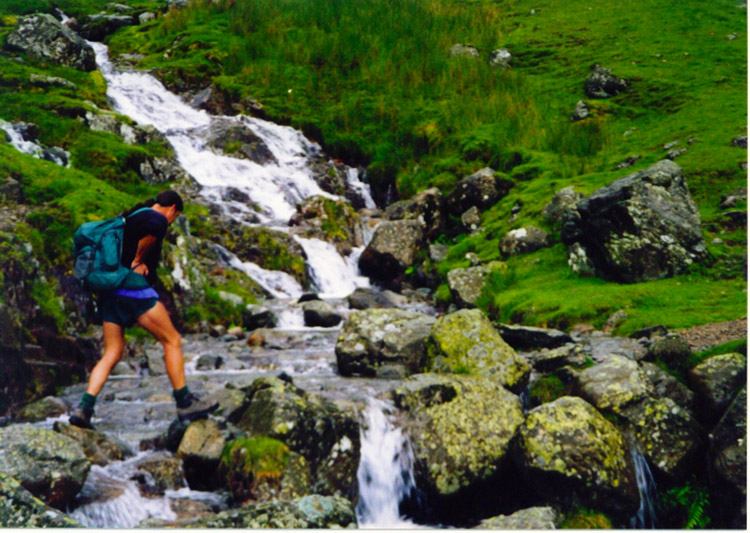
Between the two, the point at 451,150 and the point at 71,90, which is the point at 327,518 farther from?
the point at 71,90

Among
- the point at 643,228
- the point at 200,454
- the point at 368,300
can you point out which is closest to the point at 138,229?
the point at 200,454

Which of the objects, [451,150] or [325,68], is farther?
[325,68]

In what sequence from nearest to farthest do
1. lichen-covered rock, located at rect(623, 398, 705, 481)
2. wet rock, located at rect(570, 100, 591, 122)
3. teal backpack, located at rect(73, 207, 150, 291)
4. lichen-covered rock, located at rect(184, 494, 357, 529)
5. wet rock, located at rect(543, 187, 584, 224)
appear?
lichen-covered rock, located at rect(184, 494, 357, 529)
teal backpack, located at rect(73, 207, 150, 291)
lichen-covered rock, located at rect(623, 398, 705, 481)
wet rock, located at rect(543, 187, 584, 224)
wet rock, located at rect(570, 100, 591, 122)

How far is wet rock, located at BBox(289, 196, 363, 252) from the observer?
21.6 metres

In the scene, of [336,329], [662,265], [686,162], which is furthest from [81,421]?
[686,162]

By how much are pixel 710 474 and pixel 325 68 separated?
111ft

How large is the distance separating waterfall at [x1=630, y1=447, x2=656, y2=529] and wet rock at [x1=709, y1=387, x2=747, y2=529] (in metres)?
0.72

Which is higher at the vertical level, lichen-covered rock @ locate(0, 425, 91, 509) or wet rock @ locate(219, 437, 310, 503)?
lichen-covered rock @ locate(0, 425, 91, 509)

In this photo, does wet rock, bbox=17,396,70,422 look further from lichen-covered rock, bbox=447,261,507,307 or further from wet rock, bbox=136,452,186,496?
lichen-covered rock, bbox=447,261,507,307

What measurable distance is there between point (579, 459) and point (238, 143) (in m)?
24.2

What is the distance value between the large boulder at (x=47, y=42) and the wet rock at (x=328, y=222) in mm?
17151

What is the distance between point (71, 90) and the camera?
2562cm

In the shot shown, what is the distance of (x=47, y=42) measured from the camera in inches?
1160

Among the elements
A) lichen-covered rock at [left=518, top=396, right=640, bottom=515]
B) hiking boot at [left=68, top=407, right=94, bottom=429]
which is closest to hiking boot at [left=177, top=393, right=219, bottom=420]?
hiking boot at [left=68, top=407, right=94, bottom=429]
